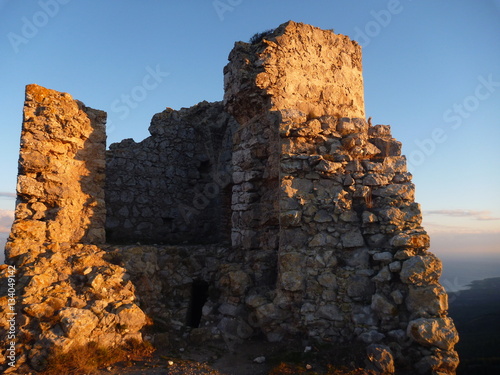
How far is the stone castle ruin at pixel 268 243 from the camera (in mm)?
4672

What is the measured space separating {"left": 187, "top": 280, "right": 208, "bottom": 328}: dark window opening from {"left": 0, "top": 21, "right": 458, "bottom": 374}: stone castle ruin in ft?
0.16

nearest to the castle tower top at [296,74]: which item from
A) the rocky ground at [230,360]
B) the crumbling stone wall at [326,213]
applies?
the crumbling stone wall at [326,213]

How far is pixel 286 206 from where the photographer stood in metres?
5.64

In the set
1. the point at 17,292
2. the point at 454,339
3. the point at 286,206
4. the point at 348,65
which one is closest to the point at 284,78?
the point at 348,65

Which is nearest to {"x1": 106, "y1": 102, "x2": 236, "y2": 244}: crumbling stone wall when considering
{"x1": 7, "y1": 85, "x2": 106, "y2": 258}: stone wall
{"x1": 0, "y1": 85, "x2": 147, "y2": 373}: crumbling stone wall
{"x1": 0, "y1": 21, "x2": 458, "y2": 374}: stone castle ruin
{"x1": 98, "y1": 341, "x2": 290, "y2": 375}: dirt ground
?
{"x1": 0, "y1": 21, "x2": 458, "y2": 374}: stone castle ruin

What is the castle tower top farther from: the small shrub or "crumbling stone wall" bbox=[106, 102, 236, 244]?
"crumbling stone wall" bbox=[106, 102, 236, 244]

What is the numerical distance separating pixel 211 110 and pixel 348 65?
4251 millimetres

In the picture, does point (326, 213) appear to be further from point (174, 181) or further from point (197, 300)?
point (174, 181)

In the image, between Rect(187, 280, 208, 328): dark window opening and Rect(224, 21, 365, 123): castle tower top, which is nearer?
Rect(187, 280, 208, 328): dark window opening

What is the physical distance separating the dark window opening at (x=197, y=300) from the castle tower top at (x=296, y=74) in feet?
11.0

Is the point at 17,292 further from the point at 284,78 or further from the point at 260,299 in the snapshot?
the point at 284,78

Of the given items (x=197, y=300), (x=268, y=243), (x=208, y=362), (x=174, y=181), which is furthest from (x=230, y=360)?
(x=174, y=181)

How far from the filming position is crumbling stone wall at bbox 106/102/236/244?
834cm

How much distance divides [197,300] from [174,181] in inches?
143
